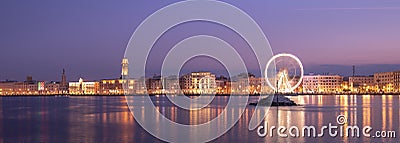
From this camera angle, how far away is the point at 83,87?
358 feet

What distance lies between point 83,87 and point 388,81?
5828 cm

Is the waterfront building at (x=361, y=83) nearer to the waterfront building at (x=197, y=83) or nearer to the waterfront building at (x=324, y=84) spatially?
the waterfront building at (x=324, y=84)

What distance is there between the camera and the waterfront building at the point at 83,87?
4225 inches

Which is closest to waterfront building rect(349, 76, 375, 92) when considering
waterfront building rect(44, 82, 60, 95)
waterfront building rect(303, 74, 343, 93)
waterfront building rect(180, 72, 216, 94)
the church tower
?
waterfront building rect(303, 74, 343, 93)

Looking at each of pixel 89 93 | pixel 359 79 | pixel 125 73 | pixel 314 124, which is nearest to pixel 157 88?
pixel 125 73

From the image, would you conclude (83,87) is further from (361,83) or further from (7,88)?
(361,83)

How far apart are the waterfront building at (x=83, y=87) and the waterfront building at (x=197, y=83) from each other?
20.9m

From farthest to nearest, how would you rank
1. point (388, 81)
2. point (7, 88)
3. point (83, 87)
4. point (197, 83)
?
point (7, 88) → point (83, 87) → point (197, 83) → point (388, 81)

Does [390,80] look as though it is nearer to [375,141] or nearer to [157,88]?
[157,88]

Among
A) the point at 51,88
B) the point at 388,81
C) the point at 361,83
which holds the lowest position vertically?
the point at 51,88

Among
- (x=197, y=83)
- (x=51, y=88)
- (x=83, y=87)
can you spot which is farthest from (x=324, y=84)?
(x=51, y=88)

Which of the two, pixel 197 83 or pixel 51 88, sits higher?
pixel 197 83

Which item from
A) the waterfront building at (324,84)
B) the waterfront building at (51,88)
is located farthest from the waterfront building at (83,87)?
the waterfront building at (324,84)

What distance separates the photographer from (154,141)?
13.3 meters
